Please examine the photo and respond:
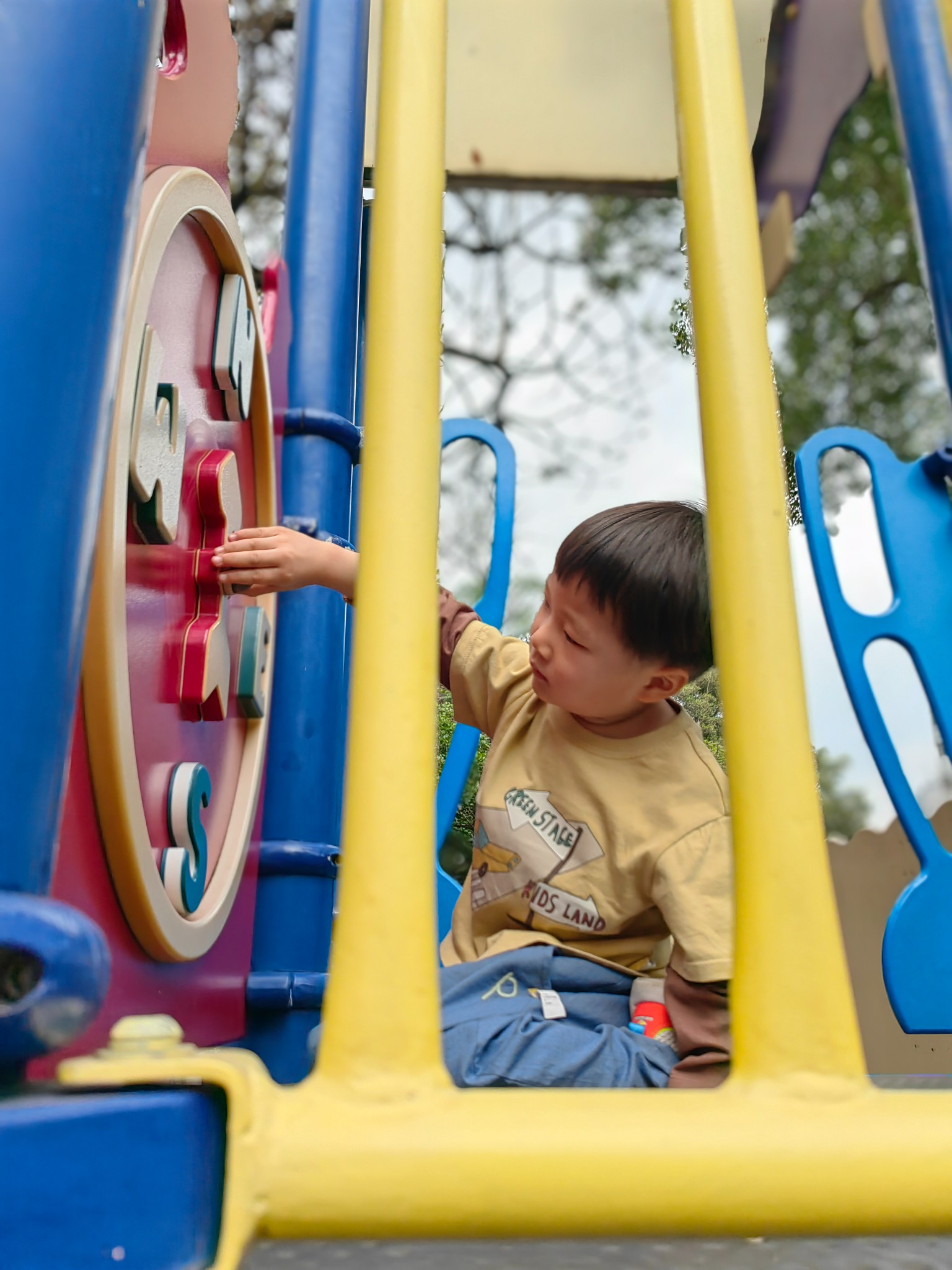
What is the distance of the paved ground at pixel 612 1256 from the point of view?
0.37m

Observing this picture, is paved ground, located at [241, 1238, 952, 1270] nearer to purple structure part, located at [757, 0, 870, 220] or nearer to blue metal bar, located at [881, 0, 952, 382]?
blue metal bar, located at [881, 0, 952, 382]

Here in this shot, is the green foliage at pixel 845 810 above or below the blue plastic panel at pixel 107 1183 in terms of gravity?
above

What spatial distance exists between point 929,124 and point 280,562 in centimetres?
61

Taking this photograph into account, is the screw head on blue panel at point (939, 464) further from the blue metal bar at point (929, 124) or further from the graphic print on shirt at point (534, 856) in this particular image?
the graphic print on shirt at point (534, 856)

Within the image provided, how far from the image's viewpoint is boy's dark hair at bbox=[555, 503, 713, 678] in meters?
0.83

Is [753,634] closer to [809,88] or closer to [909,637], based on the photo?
[909,637]

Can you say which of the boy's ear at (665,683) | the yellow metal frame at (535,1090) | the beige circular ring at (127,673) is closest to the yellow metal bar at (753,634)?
the yellow metal frame at (535,1090)

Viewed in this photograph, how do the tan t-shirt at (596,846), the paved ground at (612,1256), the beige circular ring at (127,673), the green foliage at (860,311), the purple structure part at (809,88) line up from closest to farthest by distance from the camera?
the paved ground at (612,1256), the beige circular ring at (127,673), the tan t-shirt at (596,846), the purple structure part at (809,88), the green foliage at (860,311)

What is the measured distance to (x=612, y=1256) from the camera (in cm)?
39

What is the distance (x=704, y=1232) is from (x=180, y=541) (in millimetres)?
550

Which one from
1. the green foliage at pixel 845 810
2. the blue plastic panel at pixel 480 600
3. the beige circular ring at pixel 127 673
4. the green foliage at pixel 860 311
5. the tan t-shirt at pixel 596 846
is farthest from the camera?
the green foliage at pixel 860 311

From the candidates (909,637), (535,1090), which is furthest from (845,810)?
(535,1090)

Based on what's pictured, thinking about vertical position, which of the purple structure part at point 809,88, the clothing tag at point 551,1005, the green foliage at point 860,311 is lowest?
the clothing tag at point 551,1005

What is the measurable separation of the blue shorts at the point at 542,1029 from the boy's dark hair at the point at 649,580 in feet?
0.85
